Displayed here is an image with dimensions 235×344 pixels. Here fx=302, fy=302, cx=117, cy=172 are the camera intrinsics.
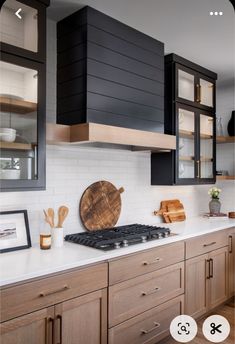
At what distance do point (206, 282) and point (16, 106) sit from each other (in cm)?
232

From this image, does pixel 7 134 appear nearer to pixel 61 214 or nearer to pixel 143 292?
pixel 61 214

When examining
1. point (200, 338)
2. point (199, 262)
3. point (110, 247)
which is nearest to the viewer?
point (110, 247)

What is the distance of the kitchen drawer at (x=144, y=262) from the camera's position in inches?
79.7

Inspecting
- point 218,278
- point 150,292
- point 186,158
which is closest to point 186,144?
point 186,158

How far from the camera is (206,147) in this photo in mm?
Answer: 3533

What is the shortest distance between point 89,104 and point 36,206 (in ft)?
2.76

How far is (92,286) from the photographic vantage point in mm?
1872

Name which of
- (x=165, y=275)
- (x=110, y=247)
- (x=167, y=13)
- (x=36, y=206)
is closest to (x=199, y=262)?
(x=165, y=275)

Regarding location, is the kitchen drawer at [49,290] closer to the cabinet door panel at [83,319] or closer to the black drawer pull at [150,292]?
the cabinet door panel at [83,319]

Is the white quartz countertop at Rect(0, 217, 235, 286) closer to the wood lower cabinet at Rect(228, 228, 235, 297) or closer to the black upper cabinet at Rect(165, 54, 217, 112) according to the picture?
the wood lower cabinet at Rect(228, 228, 235, 297)

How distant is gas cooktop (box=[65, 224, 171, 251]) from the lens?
82.8 inches

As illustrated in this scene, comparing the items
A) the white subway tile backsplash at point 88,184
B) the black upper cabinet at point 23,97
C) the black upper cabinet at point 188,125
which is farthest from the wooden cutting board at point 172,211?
the black upper cabinet at point 23,97

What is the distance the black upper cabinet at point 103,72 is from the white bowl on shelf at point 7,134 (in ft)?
1.66

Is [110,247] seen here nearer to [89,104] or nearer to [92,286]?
[92,286]
